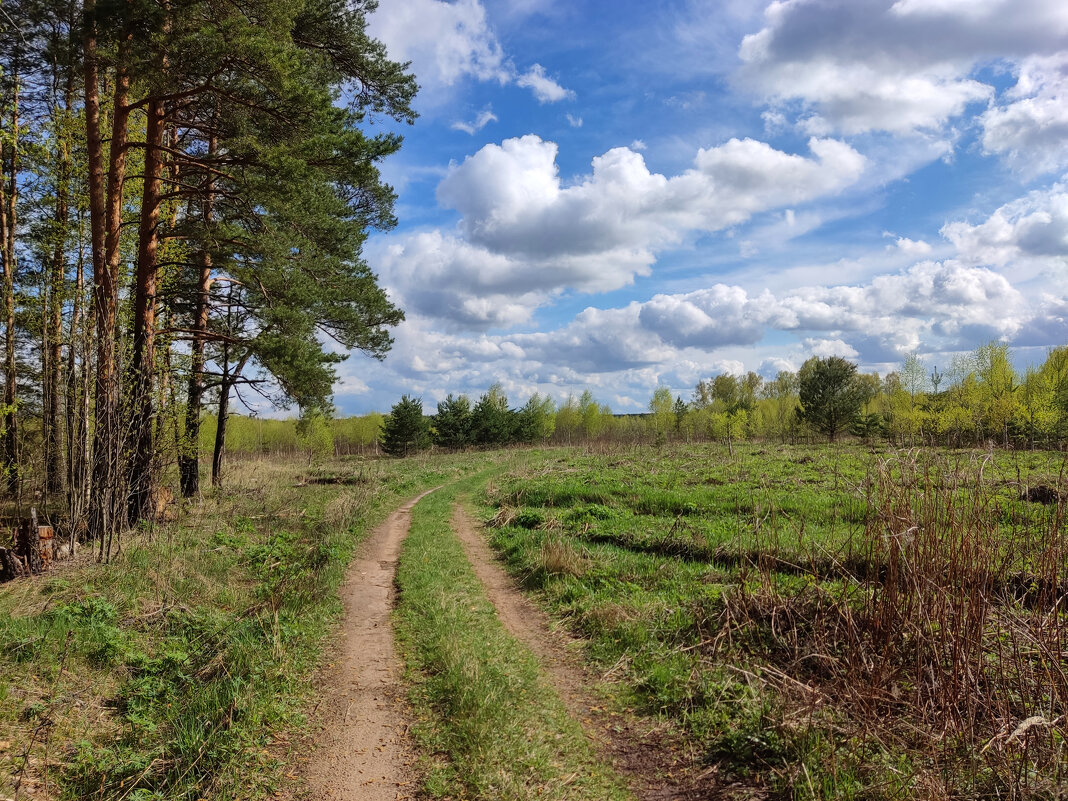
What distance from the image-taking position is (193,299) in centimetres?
1689

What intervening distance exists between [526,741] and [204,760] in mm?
2492

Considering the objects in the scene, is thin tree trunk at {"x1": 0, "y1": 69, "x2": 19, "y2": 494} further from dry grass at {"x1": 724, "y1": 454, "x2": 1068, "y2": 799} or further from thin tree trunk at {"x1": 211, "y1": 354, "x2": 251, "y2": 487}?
dry grass at {"x1": 724, "y1": 454, "x2": 1068, "y2": 799}

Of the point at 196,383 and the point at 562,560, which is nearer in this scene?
the point at 562,560

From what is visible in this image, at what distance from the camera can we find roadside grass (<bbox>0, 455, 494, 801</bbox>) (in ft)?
13.8

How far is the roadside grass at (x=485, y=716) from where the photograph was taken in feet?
13.9

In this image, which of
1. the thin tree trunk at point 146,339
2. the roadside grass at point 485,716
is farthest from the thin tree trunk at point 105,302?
the roadside grass at point 485,716

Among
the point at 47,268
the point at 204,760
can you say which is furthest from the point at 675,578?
the point at 47,268

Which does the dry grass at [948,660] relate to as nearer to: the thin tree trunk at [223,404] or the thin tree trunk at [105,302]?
the thin tree trunk at [105,302]

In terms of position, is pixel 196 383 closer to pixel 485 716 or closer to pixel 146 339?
pixel 146 339

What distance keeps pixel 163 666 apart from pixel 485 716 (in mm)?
3521

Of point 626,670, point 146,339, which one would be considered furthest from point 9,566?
point 626,670

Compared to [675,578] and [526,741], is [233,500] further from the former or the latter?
[526,741]

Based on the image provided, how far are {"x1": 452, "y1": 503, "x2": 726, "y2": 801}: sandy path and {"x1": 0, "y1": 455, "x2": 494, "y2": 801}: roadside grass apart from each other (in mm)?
2528

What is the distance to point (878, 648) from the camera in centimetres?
501
